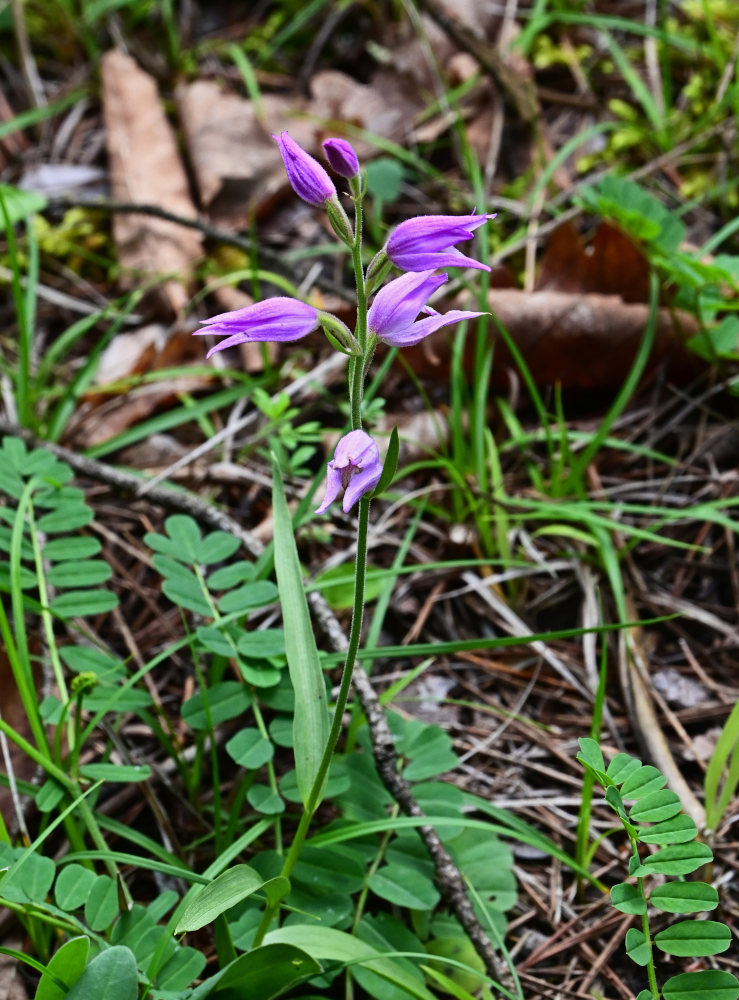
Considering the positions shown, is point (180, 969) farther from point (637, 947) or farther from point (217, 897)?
point (637, 947)

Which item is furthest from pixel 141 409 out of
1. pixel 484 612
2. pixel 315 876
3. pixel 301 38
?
pixel 301 38

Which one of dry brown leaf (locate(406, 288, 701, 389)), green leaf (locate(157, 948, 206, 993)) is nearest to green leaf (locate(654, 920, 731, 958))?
green leaf (locate(157, 948, 206, 993))

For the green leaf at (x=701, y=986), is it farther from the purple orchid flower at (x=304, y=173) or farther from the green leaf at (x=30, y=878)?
the purple orchid flower at (x=304, y=173)

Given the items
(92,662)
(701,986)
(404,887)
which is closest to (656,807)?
(701,986)

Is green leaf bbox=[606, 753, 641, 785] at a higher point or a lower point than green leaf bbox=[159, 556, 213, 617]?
lower

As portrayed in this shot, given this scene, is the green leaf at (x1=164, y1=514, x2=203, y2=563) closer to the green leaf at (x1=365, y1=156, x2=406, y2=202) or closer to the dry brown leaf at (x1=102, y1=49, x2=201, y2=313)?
the dry brown leaf at (x1=102, y1=49, x2=201, y2=313)

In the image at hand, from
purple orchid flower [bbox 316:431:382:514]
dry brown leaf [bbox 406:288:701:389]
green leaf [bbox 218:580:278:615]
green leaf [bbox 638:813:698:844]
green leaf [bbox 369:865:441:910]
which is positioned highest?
purple orchid flower [bbox 316:431:382:514]

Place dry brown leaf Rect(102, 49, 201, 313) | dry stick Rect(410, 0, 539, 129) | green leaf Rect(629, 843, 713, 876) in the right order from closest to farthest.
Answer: green leaf Rect(629, 843, 713, 876) < dry brown leaf Rect(102, 49, 201, 313) < dry stick Rect(410, 0, 539, 129)
